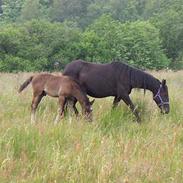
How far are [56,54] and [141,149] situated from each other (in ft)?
128

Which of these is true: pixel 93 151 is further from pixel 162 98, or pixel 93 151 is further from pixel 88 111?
pixel 162 98

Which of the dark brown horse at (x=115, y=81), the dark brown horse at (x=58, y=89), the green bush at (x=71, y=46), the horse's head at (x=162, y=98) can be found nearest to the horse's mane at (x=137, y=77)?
the dark brown horse at (x=115, y=81)

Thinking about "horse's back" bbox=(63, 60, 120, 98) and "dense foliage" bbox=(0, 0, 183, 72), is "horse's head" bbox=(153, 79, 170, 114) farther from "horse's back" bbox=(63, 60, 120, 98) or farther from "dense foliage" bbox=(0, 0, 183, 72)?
"dense foliage" bbox=(0, 0, 183, 72)

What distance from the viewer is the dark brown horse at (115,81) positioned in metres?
8.16

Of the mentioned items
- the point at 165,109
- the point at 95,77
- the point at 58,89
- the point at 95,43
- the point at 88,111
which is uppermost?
the point at 95,77

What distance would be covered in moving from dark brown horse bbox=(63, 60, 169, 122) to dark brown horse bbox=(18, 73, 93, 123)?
0.37 m

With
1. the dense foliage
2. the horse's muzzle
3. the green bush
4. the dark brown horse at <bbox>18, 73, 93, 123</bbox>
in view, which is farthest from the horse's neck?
the green bush

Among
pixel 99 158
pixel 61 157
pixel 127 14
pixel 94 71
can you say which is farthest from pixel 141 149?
pixel 127 14

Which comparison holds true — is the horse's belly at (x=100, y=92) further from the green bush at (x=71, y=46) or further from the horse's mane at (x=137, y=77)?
the green bush at (x=71, y=46)

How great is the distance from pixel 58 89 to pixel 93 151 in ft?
11.3

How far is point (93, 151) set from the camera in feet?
15.6

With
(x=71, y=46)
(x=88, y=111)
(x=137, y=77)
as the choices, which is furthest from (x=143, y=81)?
(x=71, y=46)

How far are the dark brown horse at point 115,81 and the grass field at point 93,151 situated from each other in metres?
1.20

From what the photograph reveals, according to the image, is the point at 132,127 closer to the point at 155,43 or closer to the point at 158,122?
the point at 158,122
